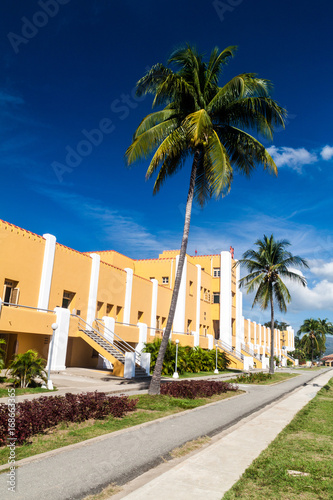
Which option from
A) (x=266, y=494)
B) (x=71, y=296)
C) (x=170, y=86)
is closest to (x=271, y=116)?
(x=170, y=86)

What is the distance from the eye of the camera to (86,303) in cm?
2478

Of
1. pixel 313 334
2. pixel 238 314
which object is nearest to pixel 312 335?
pixel 313 334

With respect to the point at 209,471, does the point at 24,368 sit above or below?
above

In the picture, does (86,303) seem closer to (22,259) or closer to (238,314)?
(22,259)

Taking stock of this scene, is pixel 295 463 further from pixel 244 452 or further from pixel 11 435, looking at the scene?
pixel 11 435

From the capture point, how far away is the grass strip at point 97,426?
6761mm

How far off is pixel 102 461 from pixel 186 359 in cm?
2308

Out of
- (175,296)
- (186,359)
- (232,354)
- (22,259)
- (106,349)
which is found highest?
(22,259)

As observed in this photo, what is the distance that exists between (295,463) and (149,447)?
2.61 metres

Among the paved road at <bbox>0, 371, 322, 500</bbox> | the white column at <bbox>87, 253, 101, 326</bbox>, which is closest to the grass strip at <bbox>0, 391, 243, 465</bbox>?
the paved road at <bbox>0, 371, 322, 500</bbox>

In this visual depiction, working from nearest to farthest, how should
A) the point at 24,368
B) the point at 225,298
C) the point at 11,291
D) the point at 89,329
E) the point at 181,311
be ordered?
the point at 24,368 → the point at 11,291 → the point at 89,329 → the point at 181,311 → the point at 225,298

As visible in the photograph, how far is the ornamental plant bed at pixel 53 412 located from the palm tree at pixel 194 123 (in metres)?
4.18

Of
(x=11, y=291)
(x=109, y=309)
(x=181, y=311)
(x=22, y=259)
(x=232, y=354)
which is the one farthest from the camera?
(x=232, y=354)

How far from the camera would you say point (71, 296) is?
23.8 metres
